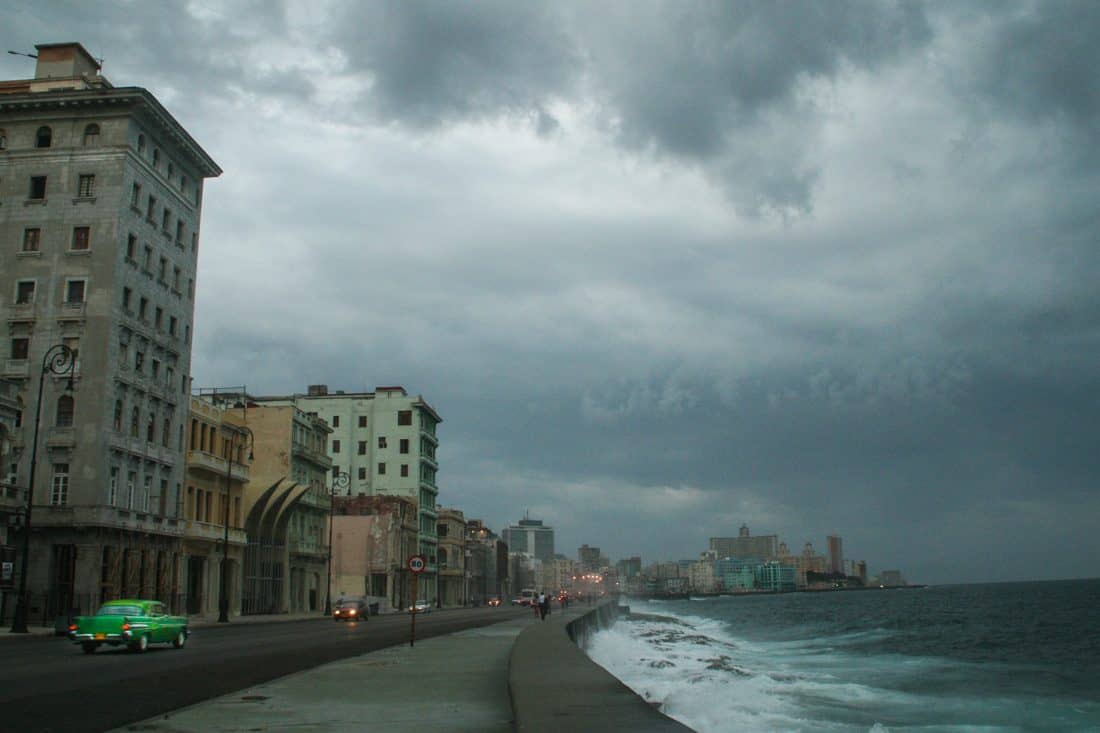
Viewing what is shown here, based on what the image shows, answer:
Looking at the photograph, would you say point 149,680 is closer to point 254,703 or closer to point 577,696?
point 254,703

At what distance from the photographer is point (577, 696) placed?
13023 mm

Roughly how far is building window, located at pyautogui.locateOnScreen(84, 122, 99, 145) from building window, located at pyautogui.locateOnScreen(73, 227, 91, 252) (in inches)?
196

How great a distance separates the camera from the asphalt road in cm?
1303

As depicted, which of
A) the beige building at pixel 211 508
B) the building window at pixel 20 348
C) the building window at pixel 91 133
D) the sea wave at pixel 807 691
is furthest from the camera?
the beige building at pixel 211 508

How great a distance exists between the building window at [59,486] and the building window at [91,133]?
1800cm

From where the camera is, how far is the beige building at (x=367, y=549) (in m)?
94.9

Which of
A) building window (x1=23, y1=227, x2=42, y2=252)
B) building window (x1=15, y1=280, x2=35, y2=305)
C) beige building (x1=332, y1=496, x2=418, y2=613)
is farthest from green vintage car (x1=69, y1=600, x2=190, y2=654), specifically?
beige building (x1=332, y1=496, x2=418, y2=613)

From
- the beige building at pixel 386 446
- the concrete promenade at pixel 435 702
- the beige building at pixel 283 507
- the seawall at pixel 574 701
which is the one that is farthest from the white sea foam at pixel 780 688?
the beige building at pixel 386 446

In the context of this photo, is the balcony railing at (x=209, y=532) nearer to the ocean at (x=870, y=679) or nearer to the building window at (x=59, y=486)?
the building window at (x=59, y=486)

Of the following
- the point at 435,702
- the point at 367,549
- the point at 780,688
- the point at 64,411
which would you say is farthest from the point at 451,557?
the point at 435,702

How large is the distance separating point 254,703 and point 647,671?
22.8m

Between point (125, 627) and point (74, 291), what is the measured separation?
107ft

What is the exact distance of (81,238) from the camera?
176ft

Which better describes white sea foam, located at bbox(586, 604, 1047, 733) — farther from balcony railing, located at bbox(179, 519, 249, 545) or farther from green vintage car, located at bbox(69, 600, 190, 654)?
balcony railing, located at bbox(179, 519, 249, 545)
